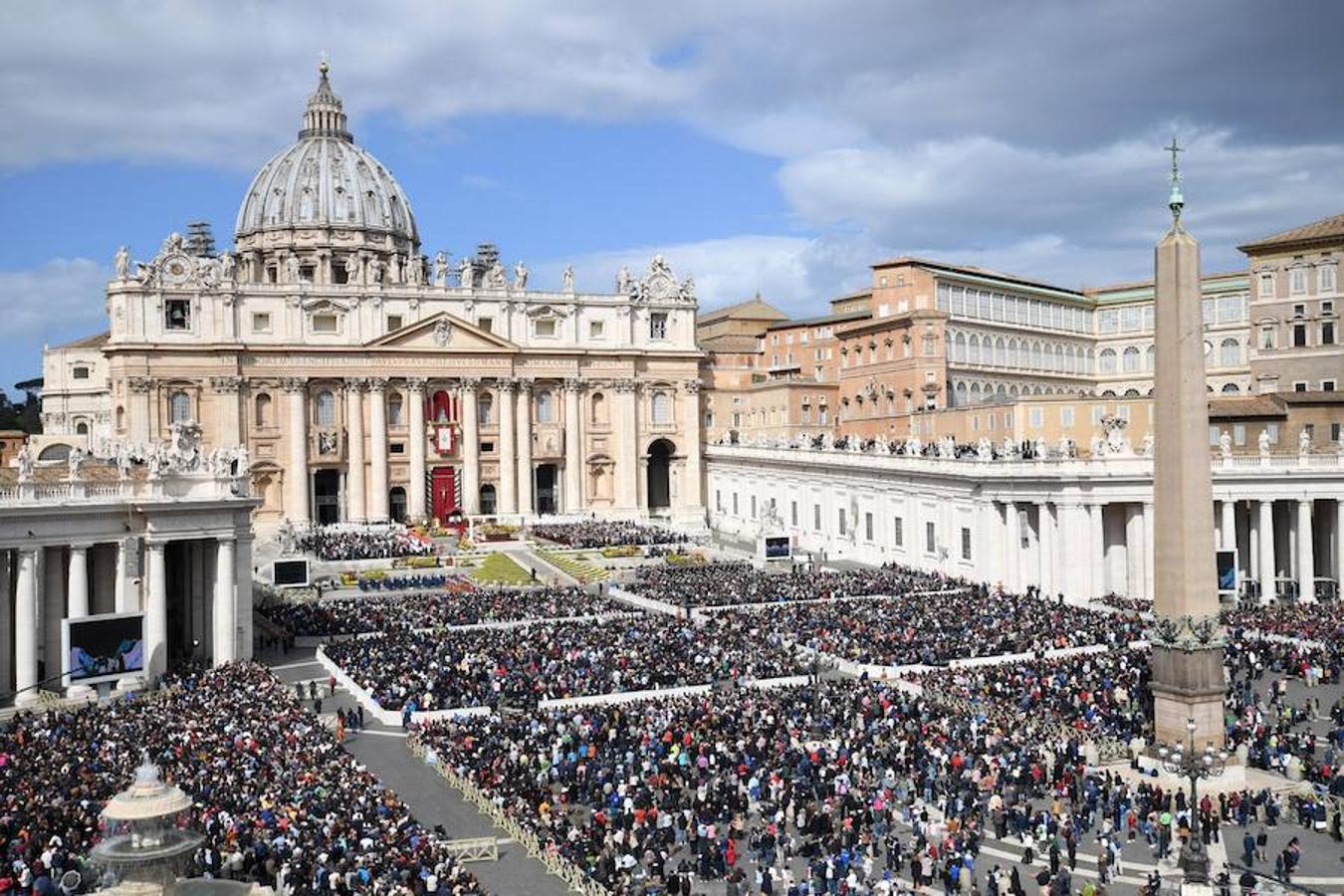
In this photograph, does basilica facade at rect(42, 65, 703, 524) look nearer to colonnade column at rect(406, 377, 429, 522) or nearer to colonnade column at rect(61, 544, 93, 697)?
colonnade column at rect(406, 377, 429, 522)

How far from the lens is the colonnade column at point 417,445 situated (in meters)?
87.4

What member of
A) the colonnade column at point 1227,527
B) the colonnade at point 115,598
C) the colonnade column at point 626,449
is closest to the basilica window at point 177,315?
the colonnade column at point 626,449

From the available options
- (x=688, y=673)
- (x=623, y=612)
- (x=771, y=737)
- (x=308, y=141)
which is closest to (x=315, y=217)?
(x=308, y=141)

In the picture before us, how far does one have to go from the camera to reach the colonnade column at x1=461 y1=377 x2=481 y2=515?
292 feet

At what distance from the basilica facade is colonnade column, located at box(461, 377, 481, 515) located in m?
0.11

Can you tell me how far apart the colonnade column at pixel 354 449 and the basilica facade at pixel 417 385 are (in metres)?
0.10

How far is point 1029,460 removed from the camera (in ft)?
175

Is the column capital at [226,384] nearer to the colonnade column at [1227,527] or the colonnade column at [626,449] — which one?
the colonnade column at [626,449]

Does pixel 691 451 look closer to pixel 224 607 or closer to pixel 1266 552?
pixel 1266 552

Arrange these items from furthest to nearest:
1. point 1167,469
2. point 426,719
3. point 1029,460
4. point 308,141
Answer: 1. point 308,141
2. point 1029,460
3. point 426,719
4. point 1167,469

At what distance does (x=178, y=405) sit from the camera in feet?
269

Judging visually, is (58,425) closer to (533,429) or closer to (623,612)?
(533,429)

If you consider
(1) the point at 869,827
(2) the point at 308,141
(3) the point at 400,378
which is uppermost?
(2) the point at 308,141

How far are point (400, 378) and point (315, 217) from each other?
91.9 ft
